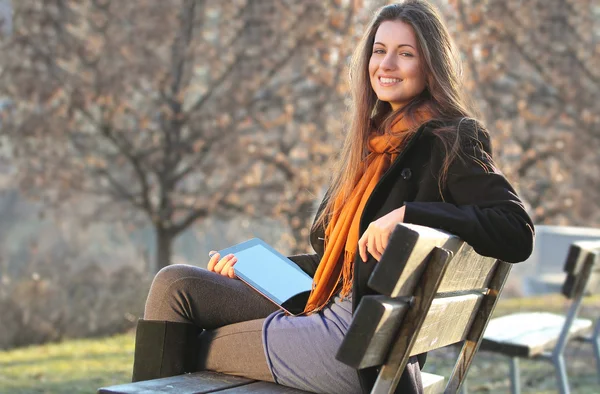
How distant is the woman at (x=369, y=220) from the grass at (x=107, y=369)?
2.65 m

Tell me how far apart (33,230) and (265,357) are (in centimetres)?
773

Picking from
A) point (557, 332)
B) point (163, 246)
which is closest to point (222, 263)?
point (557, 332)

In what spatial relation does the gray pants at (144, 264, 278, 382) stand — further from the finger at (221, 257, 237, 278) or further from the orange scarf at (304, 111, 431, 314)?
the orange scarf at (304, 111, 431, 314)

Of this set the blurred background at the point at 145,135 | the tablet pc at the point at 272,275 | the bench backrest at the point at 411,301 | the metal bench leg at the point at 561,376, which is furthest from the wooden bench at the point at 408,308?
the blurred background at the point at 145,135

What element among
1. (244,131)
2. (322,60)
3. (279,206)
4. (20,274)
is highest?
(322,60)

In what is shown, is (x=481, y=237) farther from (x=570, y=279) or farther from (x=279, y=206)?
(x=279, y=206)

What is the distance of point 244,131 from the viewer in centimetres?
959

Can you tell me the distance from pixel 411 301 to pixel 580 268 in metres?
2.41

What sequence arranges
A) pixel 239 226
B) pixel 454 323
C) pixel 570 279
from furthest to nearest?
pixel 239 226, pixel 570 279, pixel 454 323

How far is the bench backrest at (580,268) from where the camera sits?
4266 millimetres

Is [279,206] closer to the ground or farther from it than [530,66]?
closer to the ground

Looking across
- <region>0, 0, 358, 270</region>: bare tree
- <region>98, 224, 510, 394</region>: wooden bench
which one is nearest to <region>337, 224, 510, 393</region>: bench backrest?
<region>98, 224, 510, 394</region>: wooden bench

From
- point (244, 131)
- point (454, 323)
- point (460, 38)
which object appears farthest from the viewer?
point (460, 38)

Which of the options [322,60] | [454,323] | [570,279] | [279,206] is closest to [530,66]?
[322,60]
